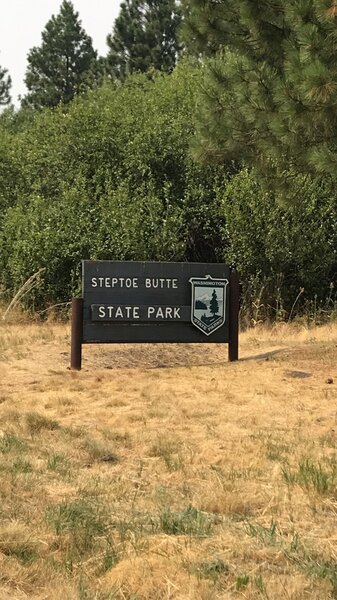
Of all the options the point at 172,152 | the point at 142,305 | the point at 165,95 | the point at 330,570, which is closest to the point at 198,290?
the point at 142,305

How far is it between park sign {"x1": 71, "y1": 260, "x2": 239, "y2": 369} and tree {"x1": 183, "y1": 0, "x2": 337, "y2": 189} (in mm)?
1642

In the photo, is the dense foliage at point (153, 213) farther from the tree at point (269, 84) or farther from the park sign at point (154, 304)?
the park sign at point (154, 304)

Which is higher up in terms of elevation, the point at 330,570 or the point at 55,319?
the point at 55,319

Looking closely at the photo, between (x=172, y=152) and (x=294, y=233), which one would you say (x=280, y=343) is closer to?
(x=294, y=233)

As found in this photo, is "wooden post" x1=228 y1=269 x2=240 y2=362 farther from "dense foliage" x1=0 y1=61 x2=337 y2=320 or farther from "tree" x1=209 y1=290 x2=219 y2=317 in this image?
"dense foliage" x1=0 y1=61 x2=337 y2=320

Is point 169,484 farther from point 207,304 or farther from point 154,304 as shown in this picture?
point 207,304

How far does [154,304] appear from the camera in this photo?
9.25 metres

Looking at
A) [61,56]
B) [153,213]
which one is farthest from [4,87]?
[153,213]

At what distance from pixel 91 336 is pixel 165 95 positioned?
11278 mm

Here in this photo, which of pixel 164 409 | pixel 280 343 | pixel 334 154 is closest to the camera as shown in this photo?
pixel 164 409

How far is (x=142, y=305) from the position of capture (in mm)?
9195

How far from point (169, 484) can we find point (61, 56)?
47.6 m

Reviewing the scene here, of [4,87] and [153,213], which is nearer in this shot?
[153,213]

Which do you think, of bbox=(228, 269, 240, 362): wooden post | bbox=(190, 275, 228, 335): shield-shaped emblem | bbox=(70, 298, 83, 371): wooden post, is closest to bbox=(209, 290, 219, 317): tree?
bbox=(190, 275, 228, 335): shield-shaped emblem
